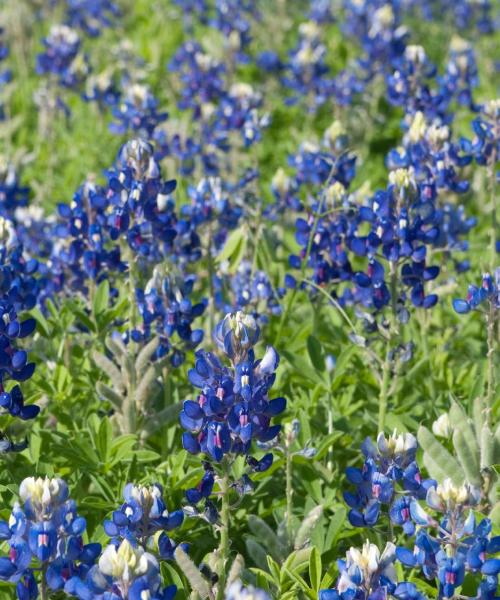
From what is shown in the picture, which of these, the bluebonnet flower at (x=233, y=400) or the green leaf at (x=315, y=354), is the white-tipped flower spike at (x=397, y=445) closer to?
the bluebonnet flower at (x=233, y=400)

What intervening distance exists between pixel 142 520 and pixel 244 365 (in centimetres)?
50

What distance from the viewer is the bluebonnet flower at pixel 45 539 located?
2.60 meters

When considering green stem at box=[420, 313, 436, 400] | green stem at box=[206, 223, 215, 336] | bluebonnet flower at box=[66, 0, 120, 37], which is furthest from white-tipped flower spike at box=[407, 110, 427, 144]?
bluebonnet flower at box=[66, 0, 120, 37]

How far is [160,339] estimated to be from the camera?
3859 mm

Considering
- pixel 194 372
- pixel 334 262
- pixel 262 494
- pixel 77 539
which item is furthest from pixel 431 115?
pixel 77 539

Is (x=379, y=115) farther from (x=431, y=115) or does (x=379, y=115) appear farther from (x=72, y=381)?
(x=72, y=381)

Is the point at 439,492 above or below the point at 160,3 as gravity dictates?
below

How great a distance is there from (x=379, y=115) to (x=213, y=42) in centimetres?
167

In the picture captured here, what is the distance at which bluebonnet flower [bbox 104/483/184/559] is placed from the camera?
280 cm

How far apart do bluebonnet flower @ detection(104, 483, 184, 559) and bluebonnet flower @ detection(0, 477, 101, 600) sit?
11 cm

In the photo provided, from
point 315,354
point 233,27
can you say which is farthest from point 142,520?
point 233,27

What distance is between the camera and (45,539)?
260cm

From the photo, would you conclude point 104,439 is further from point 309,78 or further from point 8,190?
point 309,78

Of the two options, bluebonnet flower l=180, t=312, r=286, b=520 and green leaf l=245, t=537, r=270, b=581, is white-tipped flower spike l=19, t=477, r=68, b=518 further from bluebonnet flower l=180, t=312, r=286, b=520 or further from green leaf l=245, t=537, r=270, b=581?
green leaf l=245, t=537, r=270, b=581
